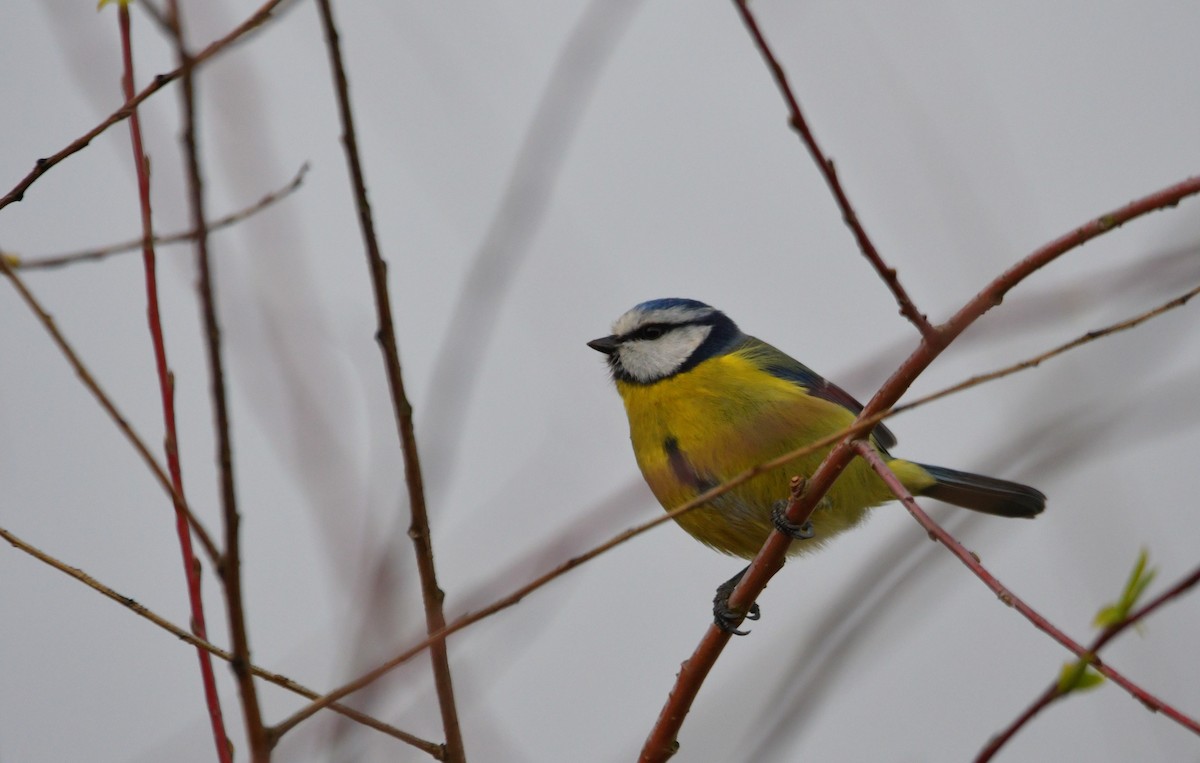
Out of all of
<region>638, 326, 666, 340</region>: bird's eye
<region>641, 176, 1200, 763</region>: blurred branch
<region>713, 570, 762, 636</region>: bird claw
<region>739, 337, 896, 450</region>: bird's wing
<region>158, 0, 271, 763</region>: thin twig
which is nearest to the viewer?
<region>158, 0, 271, 763</region>: thin twig

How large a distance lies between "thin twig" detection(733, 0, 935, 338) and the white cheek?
197 cm

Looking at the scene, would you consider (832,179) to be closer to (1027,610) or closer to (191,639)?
(1027,610)

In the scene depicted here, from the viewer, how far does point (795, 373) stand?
366 centimetres

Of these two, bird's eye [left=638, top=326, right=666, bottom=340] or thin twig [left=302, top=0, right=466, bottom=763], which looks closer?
thin twig [left=302, top=0, right=466, bottom=763]

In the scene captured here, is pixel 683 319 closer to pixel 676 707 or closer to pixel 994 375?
pixel 676 707

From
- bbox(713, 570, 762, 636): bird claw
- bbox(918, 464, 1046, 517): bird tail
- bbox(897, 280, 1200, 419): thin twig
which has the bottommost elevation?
bbox(918, 464, 1046, 517): bird tail

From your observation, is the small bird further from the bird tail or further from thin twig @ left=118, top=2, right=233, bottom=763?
thin twig @ left=118, top=2, right=233, bottom=763

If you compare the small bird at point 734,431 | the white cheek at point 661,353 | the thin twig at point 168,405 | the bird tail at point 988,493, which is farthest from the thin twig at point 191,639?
the bird tail at point 988,493

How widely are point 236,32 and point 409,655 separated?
2.81 ft

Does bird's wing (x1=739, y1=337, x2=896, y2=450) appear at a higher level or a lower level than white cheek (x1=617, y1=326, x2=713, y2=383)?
lower

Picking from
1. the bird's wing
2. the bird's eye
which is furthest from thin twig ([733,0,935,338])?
the bird's eye

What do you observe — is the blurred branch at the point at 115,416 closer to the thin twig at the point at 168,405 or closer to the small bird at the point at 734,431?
the thin twig at the point at 168,405

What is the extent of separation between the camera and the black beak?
3.93 meters

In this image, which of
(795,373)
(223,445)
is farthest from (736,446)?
(223,445)
